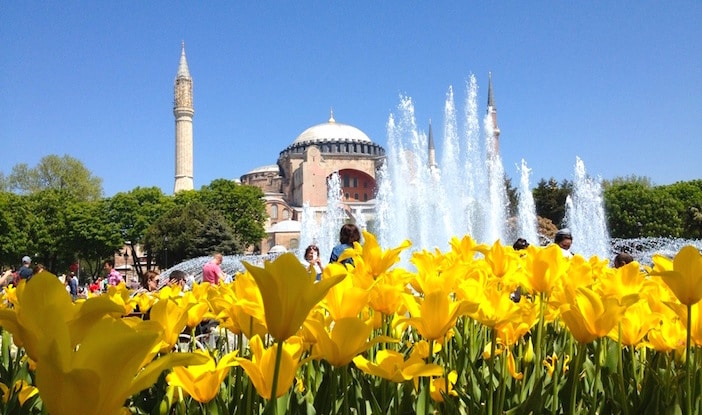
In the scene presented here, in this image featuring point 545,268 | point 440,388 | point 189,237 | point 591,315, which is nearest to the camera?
point 591,315

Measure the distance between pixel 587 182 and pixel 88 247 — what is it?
102 ft

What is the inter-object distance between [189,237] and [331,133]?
3577 cm

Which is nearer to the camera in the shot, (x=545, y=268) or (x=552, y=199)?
(x=545, y=268)

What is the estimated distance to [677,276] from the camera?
1416 mm

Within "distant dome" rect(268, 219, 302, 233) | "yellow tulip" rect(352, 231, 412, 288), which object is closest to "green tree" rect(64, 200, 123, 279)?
"distant dome" rect(268, 219, 302, 233)

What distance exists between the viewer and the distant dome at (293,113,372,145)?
229ft

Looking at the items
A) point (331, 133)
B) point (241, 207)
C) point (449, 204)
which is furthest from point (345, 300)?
point (331, 133)

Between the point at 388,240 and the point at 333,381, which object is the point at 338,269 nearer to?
the point at 333,381

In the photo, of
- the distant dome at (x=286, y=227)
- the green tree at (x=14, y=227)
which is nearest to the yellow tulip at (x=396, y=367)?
the green tree at (x=14, y=227)

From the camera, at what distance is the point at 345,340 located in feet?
4.39

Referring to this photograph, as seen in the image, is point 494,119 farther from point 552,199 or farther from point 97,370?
point 97,370

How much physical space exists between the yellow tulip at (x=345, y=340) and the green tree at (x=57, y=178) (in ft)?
153

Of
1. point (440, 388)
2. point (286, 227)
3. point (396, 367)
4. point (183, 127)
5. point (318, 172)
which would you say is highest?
point (183, 127)

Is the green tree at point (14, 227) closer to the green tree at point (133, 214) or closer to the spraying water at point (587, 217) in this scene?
the green tree at point (133, 214)
